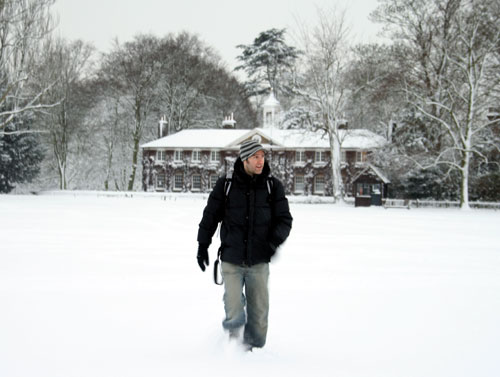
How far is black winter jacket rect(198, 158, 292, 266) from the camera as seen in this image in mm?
4195

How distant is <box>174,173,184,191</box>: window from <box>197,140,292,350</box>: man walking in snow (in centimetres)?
4870

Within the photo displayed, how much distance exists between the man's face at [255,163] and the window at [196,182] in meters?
48.3

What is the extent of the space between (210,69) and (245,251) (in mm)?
55986

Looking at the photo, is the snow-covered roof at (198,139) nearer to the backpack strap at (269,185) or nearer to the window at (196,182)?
the window at (196,182)

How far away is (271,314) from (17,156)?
4300 centimetres

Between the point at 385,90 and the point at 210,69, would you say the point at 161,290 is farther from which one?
the point at 210,69

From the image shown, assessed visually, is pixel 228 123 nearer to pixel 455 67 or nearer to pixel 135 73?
pixel 135 73

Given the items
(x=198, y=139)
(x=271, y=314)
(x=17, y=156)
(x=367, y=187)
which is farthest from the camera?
(x=198, y=139)

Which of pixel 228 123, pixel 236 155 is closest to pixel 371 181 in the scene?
pixel 236 155

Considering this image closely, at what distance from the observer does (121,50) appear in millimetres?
51750

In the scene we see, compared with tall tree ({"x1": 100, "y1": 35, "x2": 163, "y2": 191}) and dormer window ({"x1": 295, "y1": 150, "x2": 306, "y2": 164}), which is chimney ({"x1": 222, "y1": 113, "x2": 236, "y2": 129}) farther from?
dormer window ({"x1": 295, "y1": 150, "x2": 306, "y2": 164})

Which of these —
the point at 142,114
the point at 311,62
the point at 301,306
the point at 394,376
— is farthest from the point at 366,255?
the point at 142,114

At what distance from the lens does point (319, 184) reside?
4981cm

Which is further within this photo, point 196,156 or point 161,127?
point 161,127
